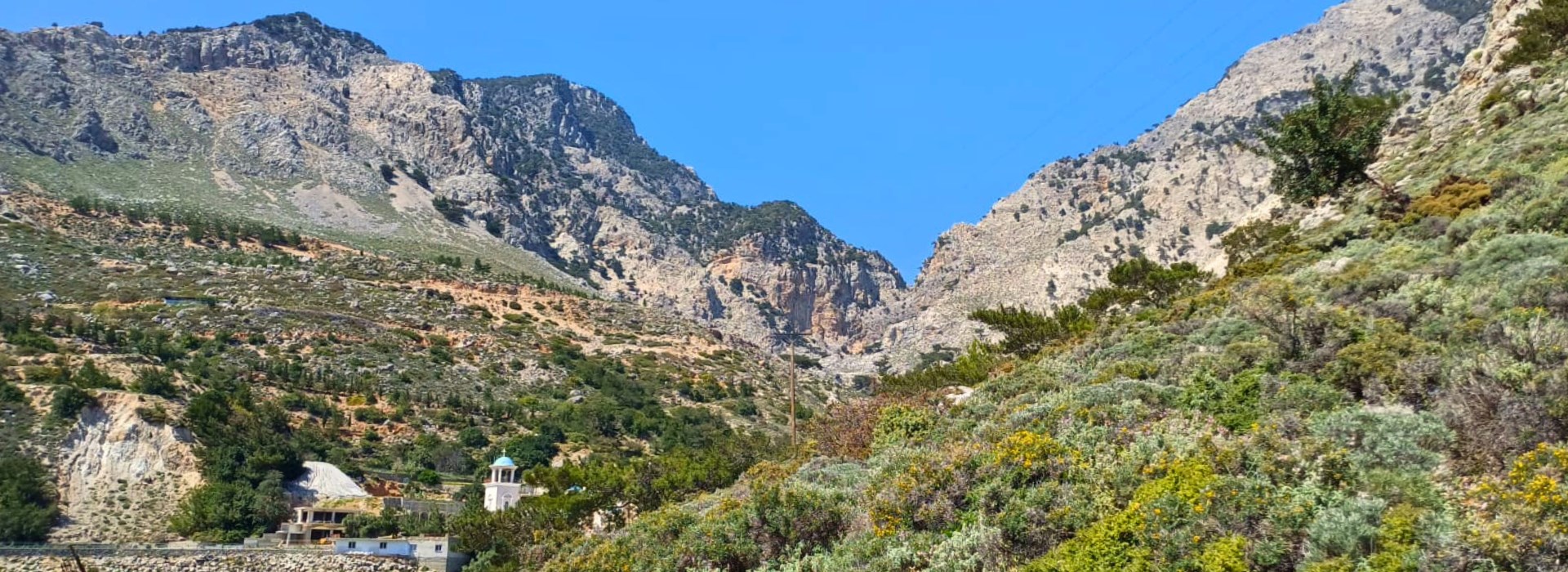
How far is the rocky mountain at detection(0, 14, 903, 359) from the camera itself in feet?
320

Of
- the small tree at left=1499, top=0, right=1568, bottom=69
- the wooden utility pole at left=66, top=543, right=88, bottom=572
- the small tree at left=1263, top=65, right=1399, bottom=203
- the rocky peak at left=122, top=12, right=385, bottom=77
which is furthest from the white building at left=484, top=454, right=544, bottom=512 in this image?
the rocky peak at left=122, top=12, right=385, bottom=77

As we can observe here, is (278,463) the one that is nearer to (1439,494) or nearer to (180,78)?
(1439,494)

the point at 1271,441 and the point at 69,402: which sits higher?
the point at 69,402

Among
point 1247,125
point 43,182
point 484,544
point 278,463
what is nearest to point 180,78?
point 43,182

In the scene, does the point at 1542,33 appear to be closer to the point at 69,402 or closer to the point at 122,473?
the point at 122,473

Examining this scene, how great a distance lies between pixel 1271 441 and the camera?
9641 mm

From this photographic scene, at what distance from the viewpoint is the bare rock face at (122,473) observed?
37.3m

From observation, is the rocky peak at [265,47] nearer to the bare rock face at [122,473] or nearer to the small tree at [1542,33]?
the bare rock face at [122,473]

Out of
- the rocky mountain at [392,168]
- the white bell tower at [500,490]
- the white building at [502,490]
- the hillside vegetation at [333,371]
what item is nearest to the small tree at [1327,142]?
the hillside vegetation at [333,371]

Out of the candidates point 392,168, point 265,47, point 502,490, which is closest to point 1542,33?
point 502,490

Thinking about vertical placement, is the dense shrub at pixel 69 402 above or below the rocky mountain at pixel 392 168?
below

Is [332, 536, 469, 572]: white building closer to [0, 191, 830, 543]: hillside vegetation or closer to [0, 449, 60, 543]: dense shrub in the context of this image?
[0, 191, 830, 543]: hillside vegetation

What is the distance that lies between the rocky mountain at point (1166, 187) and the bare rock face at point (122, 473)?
210ft

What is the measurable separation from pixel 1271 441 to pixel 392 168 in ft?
414
